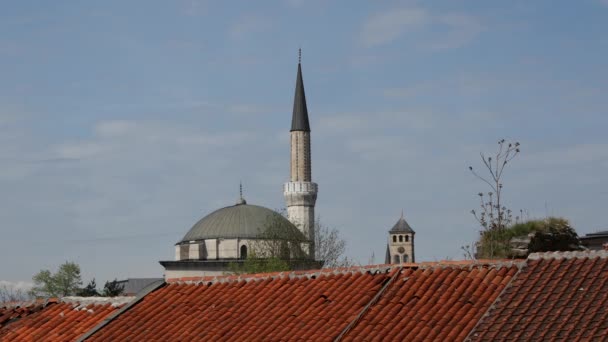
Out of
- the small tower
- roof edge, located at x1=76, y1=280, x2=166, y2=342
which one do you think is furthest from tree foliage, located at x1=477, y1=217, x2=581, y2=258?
the small tower

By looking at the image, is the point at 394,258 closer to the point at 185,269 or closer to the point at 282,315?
the point at 185,269

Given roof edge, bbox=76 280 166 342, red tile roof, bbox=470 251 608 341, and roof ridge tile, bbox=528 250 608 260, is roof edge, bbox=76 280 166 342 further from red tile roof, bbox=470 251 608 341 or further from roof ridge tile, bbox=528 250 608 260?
roof ridge tile, bbox=528 250 608 260

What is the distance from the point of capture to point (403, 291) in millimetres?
13602

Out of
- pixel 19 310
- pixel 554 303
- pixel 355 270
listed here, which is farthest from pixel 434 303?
pixel 19 310

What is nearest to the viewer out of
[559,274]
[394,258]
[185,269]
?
[559,274]

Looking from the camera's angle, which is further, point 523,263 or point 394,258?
point 394,258

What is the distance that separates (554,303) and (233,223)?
74581mm

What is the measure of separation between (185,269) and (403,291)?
70408mm

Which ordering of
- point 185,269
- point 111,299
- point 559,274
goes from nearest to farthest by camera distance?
point 559,274, point 111,299, point 185,269

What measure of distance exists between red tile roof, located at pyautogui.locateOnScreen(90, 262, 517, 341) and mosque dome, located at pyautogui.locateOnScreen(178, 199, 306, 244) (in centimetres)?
6606

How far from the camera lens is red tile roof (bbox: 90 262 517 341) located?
42.1ft

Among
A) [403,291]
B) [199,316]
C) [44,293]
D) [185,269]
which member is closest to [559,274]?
[403,291]

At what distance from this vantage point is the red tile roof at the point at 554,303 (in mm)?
11297

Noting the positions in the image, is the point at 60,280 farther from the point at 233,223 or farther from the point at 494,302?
the point at 494,302
